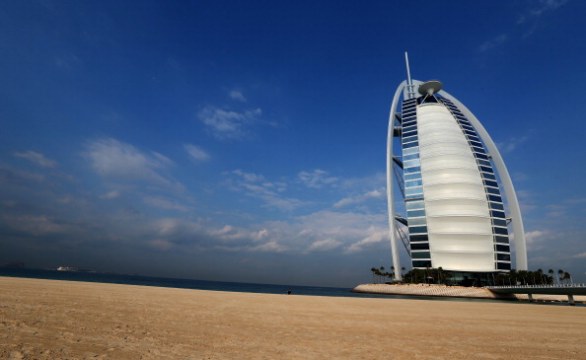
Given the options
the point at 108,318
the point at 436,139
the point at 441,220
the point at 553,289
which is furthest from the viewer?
the point at 436,139

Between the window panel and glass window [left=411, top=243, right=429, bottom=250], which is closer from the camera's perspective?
the window panel

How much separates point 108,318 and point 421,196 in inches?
4598

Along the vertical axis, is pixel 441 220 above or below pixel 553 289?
above

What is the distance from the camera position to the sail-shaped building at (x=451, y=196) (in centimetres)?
10706

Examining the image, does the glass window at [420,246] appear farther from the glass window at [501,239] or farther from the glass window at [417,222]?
the glass window at [501,239]

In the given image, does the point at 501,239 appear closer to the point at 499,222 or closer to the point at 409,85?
the point at 499,222

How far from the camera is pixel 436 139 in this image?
402ft

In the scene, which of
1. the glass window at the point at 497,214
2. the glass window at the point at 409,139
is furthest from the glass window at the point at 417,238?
the glass window at the point at 409,139

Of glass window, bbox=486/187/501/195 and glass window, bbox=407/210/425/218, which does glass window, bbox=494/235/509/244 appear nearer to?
glass window, bbox=486/187/501/195

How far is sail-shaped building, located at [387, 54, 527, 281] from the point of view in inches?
4215

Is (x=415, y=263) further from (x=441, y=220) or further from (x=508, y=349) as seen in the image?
(x=508, y=349)

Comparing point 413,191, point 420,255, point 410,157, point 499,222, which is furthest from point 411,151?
point 420,255

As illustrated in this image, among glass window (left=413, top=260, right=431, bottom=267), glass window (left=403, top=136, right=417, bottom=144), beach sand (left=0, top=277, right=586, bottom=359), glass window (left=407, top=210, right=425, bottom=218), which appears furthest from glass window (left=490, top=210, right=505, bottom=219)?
beach sand (left=0, top=277, right=586, bottom=359)

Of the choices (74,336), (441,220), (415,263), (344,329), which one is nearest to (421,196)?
(441,220)
